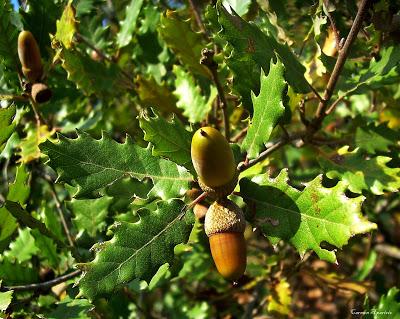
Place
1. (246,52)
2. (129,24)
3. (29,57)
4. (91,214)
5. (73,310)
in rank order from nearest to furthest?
1. (246,52)
2. (73,310)
3. (29,57)
4. (91,214)
5. (129,24)

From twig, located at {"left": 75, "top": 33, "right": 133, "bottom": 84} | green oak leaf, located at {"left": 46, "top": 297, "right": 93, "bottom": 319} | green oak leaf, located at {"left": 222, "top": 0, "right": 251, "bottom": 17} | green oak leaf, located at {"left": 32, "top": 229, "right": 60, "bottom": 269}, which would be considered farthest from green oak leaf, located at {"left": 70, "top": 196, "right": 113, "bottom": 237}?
green oak leaf, located at {"left": 222, "top": 0, "right": 251, "bottom": 17}

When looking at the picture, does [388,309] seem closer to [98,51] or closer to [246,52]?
[246,52]

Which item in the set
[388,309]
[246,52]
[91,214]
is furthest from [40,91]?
[388,309]

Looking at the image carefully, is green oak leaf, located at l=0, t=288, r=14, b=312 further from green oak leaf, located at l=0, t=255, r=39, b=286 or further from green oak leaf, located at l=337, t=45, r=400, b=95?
green oak leaf, located at l=337, t=45, r=400, b=95

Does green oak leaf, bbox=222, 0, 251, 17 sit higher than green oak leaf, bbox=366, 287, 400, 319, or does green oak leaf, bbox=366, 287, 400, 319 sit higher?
green oak leaf, bbox=222, 0, 251, 17

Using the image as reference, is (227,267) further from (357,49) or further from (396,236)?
(396,236)

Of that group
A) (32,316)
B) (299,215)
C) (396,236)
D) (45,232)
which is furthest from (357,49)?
(396,236)

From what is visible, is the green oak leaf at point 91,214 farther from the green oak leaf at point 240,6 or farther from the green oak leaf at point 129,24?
the green oak leaf at point 240,6
